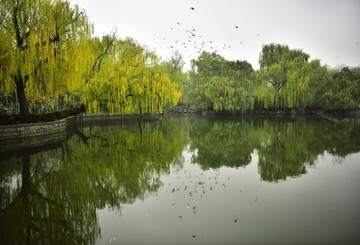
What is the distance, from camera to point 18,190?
647 cm

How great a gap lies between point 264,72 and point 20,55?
2661 centimetres

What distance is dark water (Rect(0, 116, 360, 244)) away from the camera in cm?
439

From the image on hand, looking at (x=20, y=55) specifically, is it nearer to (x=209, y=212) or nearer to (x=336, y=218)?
(x=209, y=212)

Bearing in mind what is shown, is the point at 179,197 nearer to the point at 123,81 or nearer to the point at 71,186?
the point at 71,186

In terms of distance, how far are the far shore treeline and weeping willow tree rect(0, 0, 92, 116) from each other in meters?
0.04

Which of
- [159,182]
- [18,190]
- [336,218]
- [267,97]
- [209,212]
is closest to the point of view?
[336,218]

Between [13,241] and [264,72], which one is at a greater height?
[264,72]

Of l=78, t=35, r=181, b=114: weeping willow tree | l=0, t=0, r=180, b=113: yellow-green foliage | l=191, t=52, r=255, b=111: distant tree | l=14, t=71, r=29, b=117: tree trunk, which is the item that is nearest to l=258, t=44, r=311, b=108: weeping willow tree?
l=191, t=52, r=255, b=111: distant tree

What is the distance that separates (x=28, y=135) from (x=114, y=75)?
6238mm

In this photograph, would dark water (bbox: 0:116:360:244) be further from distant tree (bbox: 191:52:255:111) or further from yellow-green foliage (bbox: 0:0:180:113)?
distant tree (bbox: 191:52:255:111)

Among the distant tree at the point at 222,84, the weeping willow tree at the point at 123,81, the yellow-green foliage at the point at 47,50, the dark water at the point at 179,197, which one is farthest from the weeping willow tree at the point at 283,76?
the dark water at the point at 179,197

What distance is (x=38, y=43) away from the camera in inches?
507

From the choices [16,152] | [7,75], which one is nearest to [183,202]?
[16,152]

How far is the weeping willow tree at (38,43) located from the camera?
487 inches
